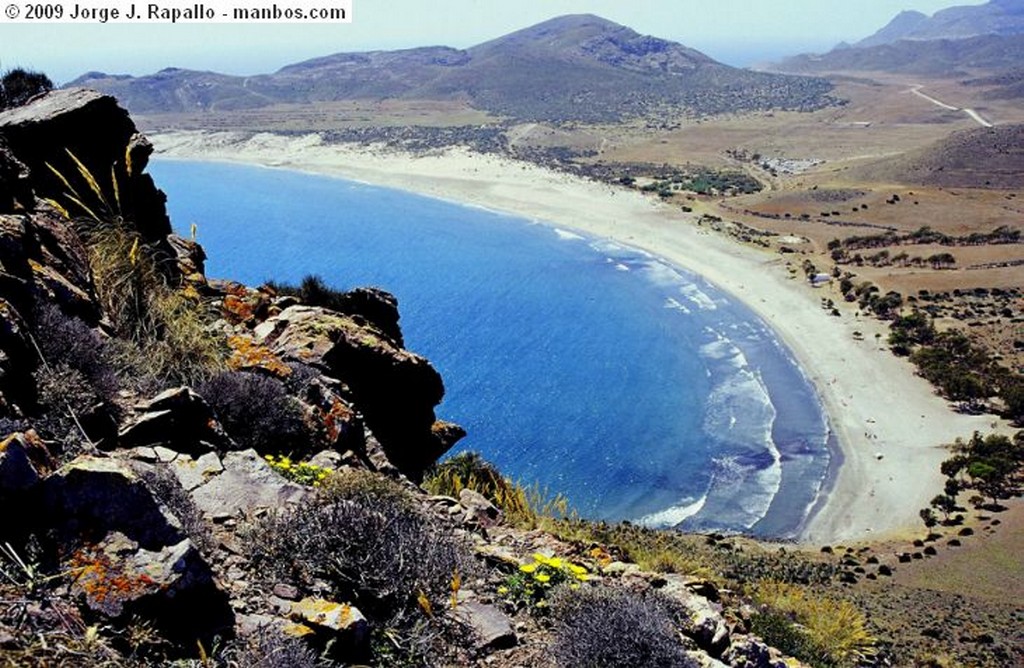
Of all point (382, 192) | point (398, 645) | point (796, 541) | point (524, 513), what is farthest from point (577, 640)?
point (382, 192)

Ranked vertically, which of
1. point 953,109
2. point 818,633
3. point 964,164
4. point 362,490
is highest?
point 953,109

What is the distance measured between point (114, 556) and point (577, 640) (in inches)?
112

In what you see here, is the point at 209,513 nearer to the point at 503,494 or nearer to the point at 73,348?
the point at 73,348

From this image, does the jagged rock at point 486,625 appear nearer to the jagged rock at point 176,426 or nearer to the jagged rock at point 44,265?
the jagged rock at point 176,426

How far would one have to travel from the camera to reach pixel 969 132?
3969 inches

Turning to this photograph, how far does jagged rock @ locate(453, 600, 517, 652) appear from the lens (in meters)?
5.02

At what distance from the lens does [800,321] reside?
5094cm

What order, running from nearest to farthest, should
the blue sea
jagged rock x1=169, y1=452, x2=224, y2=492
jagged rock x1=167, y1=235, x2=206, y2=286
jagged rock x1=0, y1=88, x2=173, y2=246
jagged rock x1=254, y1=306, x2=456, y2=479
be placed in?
jagged rock x1=169, y1=452, x2=224, y2=492 → jagged rock x1=0, y1=88, x2=173, y2=246 → jagged rock x1=254, y1=306, x2=456, y2=479 → jagged rock x1=167, y1=235, x2=206, y2=286 → the blue sea

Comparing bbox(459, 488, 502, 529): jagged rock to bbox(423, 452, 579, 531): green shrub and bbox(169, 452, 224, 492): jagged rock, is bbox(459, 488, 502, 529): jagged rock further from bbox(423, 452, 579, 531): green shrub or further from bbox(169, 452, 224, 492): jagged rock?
bbox(169, 452, 224, 492): jagged rock

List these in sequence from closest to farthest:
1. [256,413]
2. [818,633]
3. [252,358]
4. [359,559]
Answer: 1. [359,559]
2. [256,413]
3. [252,358]
4. [818,633]

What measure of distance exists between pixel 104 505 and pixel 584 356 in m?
44.5

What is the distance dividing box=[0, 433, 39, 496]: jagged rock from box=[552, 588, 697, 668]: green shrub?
3261 mm

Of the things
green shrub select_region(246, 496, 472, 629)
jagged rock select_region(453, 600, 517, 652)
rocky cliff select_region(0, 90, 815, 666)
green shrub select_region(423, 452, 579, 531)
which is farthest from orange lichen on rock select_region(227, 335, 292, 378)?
jagged rock select_region(453, 600, 517, 652)

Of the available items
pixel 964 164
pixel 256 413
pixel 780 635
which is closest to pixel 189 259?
pixel 256 413
